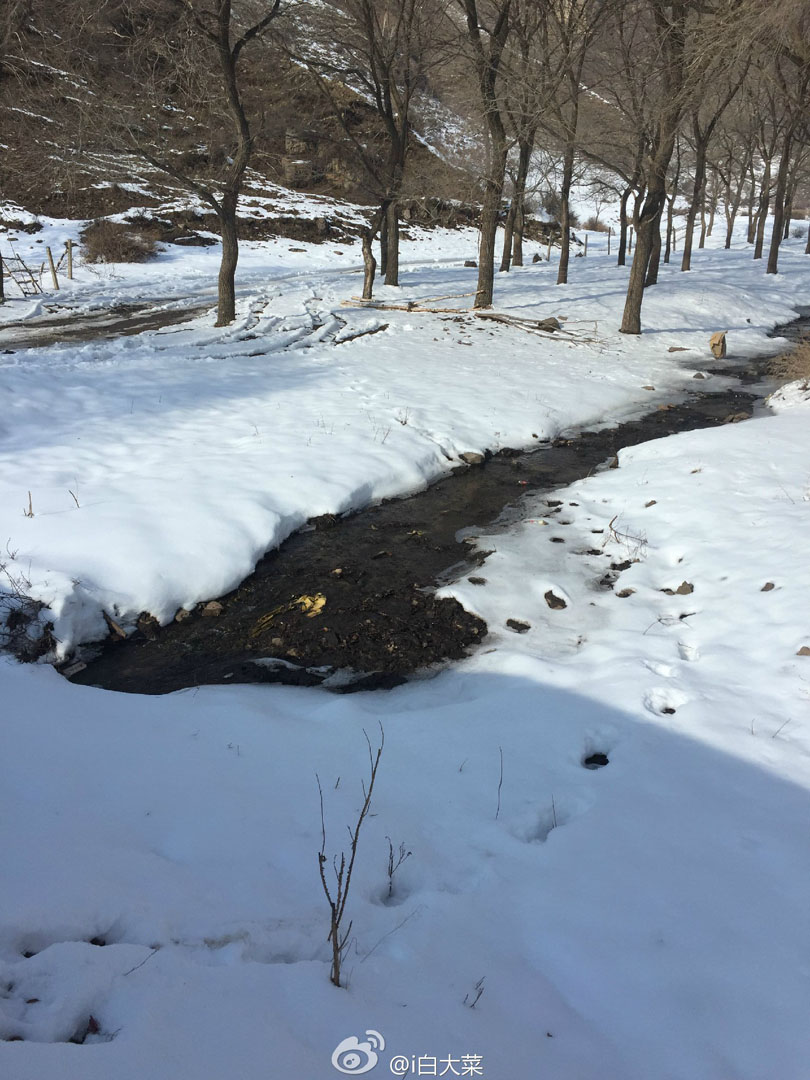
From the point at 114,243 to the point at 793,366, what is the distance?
82.4ft

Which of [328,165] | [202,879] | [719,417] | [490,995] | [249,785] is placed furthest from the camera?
[328,165]

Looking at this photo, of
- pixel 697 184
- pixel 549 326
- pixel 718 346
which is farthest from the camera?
pixel 697 184

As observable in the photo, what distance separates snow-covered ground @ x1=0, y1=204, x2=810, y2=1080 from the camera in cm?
196

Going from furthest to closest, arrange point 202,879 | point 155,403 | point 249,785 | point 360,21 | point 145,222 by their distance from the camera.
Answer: point 145,222 < point 360,21 < point 155,403 < point 249,785 < point 202,879

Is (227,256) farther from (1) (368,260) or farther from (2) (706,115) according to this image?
(2) (706,115)

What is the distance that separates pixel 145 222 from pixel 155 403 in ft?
87.0

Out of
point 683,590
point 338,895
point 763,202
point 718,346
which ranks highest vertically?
point 763,202

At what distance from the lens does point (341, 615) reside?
510 centimetres

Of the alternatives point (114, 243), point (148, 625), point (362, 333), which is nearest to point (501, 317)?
point (362, 333)

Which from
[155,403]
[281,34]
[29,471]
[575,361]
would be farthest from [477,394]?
[281,34]

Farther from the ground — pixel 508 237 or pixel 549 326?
pixel 508 237

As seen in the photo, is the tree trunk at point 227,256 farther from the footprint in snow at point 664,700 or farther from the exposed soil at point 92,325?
the footprint in snow at point 664,700

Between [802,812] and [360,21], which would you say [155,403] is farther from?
[360,21]

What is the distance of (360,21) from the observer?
1661cm
